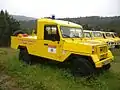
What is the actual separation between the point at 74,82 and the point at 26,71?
89.2 inches

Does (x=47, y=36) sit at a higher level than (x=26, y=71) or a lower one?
higher

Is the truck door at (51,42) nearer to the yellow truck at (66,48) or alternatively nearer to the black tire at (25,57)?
the yellow truck at (66,48)

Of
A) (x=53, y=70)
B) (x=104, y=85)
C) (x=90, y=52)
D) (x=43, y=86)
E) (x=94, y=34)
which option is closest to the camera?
(x=43, y=86)

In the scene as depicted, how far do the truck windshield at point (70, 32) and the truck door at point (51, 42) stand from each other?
30cm

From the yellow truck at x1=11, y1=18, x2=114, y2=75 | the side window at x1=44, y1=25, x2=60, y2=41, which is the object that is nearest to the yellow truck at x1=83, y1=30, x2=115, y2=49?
the yellow truck at x1=11, y1=18, x2=114, y2=75

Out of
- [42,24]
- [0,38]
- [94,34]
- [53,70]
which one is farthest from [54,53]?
[0,38]

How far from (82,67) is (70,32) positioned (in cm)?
205

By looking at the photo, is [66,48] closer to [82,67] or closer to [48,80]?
[82,67]

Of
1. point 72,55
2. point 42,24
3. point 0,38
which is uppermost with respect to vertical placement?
point 42,24

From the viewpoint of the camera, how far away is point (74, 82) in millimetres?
9266

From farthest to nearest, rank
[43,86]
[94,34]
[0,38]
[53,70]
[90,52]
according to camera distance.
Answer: [0,38], [94,34], [53,70], [90,52], [43,86]

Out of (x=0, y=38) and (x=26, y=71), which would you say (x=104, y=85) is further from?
(x=0, y=38)

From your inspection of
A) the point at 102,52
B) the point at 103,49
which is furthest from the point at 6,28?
the point at 102,52

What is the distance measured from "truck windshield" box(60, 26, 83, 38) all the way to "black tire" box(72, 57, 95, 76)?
4.32 feet
